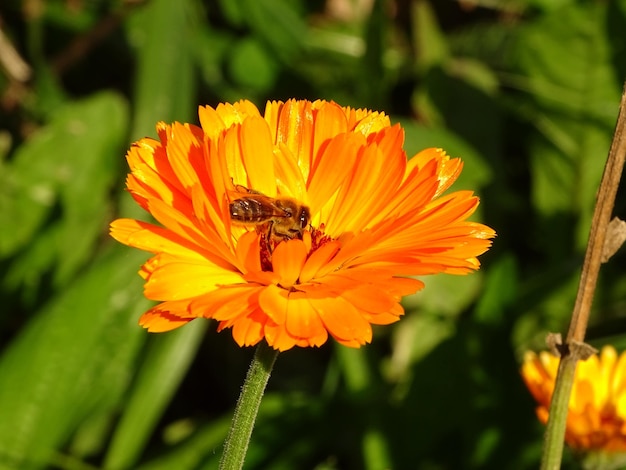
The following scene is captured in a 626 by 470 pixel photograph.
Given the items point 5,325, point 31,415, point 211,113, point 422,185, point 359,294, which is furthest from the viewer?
point 5,325

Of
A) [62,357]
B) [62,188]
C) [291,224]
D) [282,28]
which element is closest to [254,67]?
[282,28]

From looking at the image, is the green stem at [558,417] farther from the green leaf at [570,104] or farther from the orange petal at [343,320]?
the green leaf at [570,104]

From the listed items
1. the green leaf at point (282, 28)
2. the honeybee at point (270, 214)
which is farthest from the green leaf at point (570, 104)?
the honeybee at point (270, 214)

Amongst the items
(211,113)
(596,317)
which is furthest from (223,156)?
(596,317)

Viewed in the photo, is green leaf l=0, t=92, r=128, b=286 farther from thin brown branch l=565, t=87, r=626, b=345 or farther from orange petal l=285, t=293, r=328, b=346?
thin brown branch l=565, t=87, r=626, b=345

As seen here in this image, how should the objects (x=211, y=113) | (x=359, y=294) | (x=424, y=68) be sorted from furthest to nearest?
(x=424, y=68) → (x=211, y=113) → (x=359, y=294)

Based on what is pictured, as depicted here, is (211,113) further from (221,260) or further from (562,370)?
(562,370)

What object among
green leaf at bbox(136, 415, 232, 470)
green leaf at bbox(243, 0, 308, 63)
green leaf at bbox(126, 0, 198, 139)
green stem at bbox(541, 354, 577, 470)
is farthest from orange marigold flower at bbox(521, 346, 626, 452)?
green leaf at bbox(243, 0, 308, 63)
